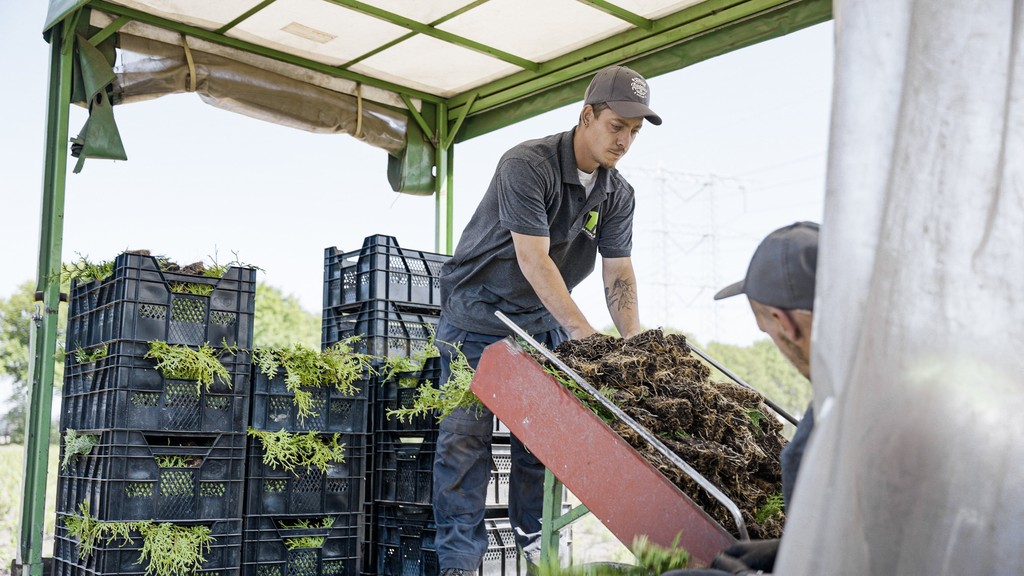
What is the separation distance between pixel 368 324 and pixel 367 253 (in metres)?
0.44

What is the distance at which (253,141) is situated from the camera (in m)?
41.0

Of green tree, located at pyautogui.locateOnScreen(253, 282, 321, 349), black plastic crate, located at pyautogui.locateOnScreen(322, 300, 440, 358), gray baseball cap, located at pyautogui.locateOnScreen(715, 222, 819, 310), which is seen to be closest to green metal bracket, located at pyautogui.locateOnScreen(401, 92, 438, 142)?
black plastic crate, located at pyautogui.locateOnScreen(322, 300, 440, 358)

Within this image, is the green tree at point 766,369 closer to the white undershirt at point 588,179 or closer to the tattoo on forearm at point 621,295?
the tattoo on forearm at point 621,295

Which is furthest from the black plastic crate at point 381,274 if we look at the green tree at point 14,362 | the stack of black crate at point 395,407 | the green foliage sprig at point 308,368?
the green tree at point 14,362

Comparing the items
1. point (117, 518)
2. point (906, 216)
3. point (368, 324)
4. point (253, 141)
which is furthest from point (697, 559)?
point (253, 141)

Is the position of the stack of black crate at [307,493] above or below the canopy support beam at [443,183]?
below

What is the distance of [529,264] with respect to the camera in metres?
3.88

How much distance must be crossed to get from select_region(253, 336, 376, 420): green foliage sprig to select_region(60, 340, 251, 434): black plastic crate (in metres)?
0.12

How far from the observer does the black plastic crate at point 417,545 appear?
4.82 m

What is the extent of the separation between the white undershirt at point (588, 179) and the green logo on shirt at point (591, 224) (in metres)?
0.12

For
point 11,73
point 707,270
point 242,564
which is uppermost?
point 11,73

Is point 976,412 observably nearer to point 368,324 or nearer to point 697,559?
point 697,559

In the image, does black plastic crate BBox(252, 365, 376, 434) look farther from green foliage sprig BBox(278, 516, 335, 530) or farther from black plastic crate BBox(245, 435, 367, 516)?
green foliage sprig BBox(278, 516, 335, 530)

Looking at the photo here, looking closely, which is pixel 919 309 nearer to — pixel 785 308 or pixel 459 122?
pixel 785 308
